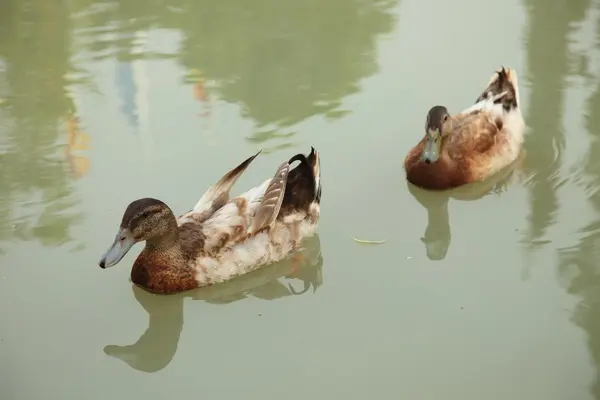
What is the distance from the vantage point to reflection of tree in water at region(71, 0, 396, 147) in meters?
7.33

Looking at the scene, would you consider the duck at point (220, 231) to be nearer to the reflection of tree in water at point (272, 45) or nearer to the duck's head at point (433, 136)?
the duck's head at point (433, 136)

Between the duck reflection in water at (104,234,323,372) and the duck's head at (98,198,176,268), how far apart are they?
32 cm

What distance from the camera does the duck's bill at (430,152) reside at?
602cm

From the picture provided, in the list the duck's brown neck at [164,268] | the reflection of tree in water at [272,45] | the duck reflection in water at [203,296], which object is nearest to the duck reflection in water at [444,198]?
the duck reflection in water at [203,296]

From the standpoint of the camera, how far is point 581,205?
5.85 meters

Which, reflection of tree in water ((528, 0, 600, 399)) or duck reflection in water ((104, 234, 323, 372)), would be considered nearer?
→ duck reflection in water ((104, 234, 323, 372))

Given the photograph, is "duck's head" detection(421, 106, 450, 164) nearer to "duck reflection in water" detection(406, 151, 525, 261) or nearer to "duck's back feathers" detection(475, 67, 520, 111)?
"duck reflection in water" detection(406, 151, 525, 261)

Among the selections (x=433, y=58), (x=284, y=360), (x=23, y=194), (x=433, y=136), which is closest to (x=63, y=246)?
(x=23, y=194)

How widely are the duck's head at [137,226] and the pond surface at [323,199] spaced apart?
0.99ft

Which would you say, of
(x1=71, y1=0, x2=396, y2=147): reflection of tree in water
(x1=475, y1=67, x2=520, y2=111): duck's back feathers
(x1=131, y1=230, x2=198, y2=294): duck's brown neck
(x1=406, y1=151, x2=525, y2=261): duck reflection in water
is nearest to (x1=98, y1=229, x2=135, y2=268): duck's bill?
(x1=131, y1=230, x2=198, y2=294): duck's brown neck

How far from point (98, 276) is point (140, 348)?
26.1 inches

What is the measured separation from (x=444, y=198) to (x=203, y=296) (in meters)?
1.75

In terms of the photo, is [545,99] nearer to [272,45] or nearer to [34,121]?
[272,45]

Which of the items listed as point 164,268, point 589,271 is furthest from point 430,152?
point 164,268
